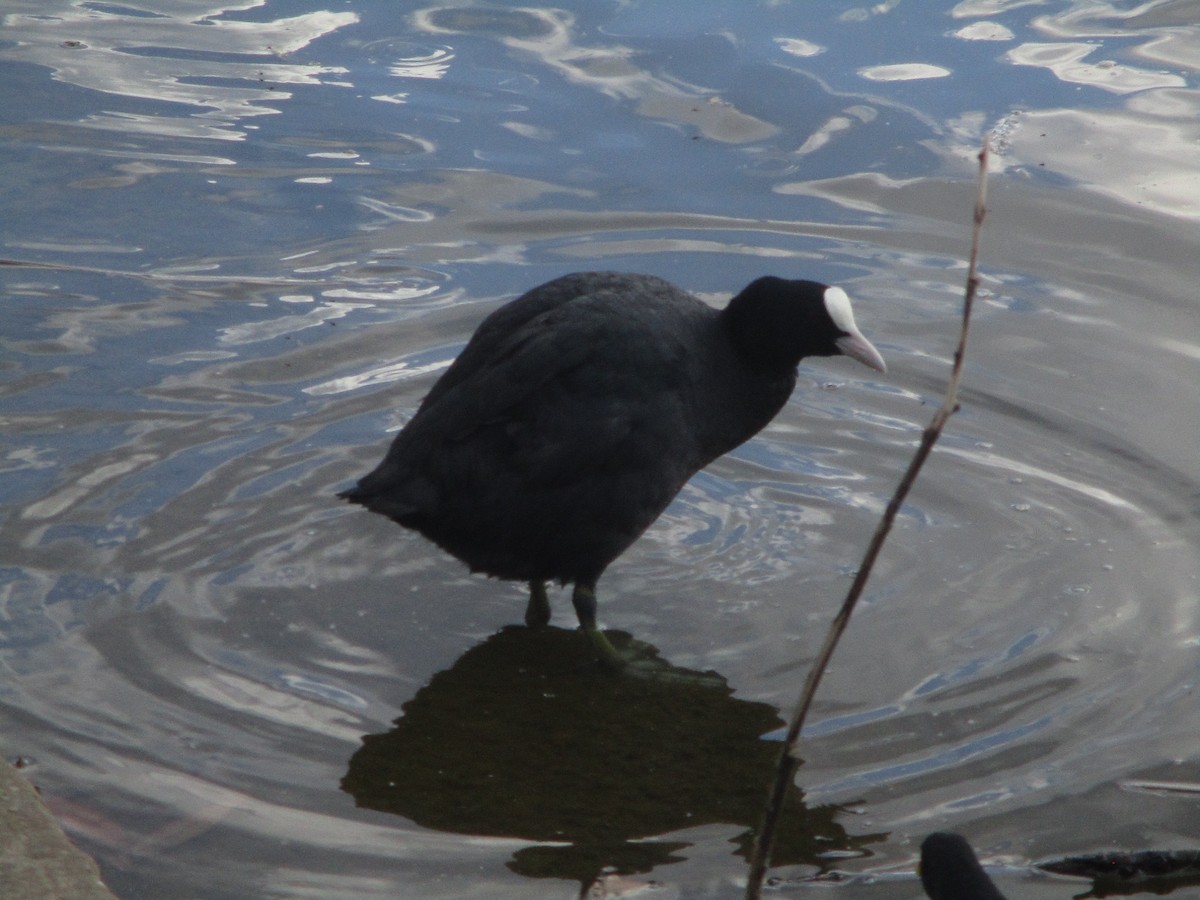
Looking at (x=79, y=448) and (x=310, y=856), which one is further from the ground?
(x=79, y=448)

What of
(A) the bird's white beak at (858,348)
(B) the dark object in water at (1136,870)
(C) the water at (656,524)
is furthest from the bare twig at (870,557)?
A: (A) the bird's white beak at (858,348)

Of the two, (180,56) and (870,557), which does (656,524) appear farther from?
(180,56)

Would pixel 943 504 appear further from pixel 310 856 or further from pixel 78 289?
pixel 78 289

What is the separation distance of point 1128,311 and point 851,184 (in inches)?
61.5

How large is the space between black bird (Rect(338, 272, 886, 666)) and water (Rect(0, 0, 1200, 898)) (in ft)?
1.15

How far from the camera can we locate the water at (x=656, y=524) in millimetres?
3100

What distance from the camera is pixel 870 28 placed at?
8117 mm

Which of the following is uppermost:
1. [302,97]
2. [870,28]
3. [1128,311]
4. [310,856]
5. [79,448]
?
[870,28]

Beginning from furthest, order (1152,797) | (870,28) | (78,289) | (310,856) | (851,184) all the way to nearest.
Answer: (870,28) → (851,184) → (78,289) → (1152,797) → (310,856)

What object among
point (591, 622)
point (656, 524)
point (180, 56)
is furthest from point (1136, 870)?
point (180, 56)

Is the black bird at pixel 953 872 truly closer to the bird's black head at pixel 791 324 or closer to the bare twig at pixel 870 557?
the bare twig at pixel 870 557

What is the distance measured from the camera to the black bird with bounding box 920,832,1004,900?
2166 millimetres

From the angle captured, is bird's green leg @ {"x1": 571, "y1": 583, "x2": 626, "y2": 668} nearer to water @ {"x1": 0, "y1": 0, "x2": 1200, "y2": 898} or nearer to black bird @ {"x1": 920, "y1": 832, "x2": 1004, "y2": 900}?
water @ {"x1": 0, "y1": 0, "x2": 1200, "y2": 898}

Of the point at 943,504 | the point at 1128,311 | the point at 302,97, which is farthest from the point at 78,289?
the point at 1128,311
